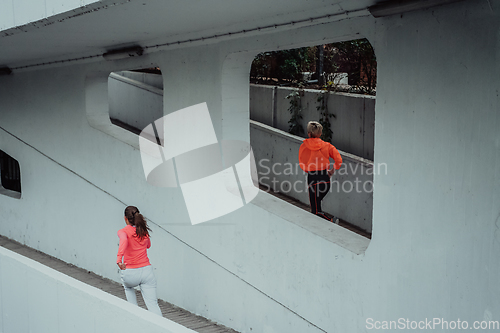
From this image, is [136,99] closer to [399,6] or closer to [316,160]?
[316,160]

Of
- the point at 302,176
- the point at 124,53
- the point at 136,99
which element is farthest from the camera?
the point at 136,99

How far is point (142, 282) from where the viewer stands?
19.2 ft

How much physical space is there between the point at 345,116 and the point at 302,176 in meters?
1.51

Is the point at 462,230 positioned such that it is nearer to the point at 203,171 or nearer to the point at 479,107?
the point at 479,107

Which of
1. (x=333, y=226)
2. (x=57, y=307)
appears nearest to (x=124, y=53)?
(x=333, y=226)

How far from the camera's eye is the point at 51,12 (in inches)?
189

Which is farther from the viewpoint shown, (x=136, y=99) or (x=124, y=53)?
(x=136, y=99)

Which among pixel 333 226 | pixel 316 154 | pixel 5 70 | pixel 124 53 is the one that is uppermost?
pixel 124 53

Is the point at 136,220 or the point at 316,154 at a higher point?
the point at 316,154

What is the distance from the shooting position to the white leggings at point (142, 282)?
5.75m

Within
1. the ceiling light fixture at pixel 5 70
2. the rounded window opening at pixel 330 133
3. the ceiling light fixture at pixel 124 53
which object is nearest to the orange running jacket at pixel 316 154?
the rounded window opening at pixel 330 133

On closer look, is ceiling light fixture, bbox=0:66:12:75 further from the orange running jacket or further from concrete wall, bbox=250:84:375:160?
the orange running jacket

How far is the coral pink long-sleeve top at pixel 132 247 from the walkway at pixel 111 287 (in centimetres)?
143

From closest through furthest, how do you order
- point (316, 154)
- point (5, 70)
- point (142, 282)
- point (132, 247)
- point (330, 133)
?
point (132, 247) → point (142, 282) → point (316, 154) → point (330, 133) → point (5, 70)
